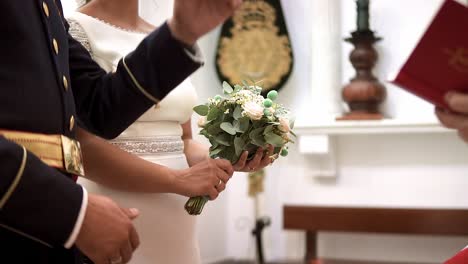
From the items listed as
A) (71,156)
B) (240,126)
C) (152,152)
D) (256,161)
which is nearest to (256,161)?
(256,161)

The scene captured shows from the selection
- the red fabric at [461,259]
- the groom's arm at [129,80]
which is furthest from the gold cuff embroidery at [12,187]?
the red fabric at [461,259]

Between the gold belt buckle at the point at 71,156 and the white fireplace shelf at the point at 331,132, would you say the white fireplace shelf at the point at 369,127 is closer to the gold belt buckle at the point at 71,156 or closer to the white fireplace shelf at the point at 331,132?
the white fireplace shelf at the point at 331,132

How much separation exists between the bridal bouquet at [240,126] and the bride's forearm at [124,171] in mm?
92

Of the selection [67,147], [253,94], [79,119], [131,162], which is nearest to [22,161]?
[67,147]

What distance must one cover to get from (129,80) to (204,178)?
46 centimetres

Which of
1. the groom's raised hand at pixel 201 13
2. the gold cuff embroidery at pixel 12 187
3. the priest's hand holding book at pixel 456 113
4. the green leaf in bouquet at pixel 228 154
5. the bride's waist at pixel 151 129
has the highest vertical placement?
the groom's raised hand at pixel 201 13

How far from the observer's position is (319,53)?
3699 mm

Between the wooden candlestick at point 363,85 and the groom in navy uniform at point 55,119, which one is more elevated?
the groom in navy uniform at point 55,119

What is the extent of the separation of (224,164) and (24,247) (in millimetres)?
653

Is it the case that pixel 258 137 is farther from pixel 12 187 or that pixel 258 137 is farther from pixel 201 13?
pixel 12 187

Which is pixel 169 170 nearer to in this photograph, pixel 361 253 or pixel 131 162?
pixel 131 162

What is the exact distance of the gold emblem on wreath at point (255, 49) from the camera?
3865mm

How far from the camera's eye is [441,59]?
105 cm

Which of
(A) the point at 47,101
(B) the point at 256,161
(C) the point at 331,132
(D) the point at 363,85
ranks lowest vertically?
(C) the point at 331,132
